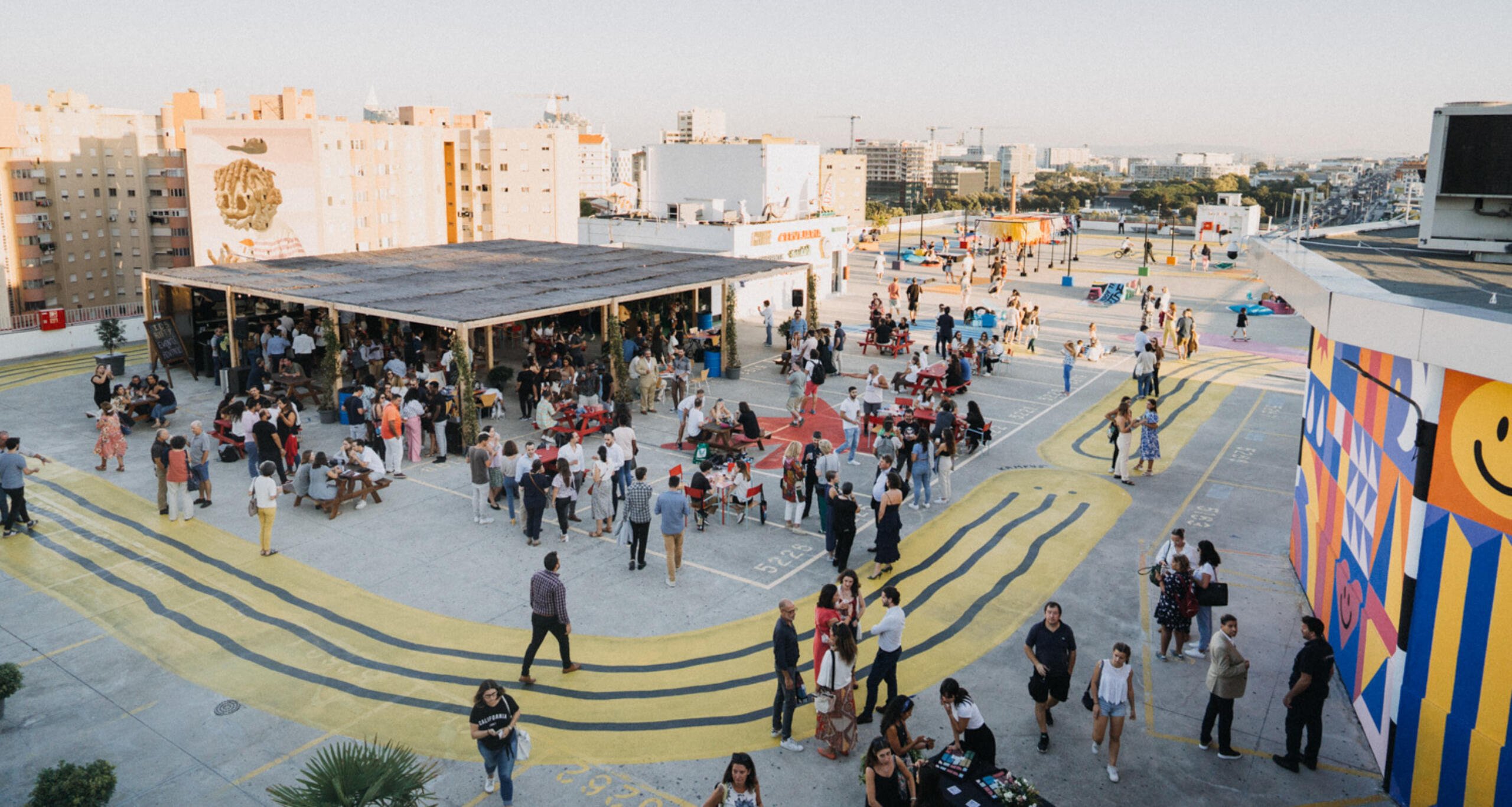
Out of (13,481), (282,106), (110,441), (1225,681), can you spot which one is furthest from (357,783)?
(282,106)

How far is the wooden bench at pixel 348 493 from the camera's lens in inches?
615

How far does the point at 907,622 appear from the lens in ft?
39.6

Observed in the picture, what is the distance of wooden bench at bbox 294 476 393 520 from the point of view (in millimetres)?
15633

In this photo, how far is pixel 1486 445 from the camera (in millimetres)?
7652

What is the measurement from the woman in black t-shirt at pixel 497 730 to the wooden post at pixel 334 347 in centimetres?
1489

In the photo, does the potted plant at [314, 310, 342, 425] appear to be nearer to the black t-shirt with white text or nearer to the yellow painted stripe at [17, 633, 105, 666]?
the yellow painted stripe at [17, 633, 105, 666]

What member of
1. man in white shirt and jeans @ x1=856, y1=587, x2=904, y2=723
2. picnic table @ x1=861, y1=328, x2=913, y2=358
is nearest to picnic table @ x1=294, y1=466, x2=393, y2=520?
man in white shirt and jeans @ x1=856, y1=587, x2=904, y2=723

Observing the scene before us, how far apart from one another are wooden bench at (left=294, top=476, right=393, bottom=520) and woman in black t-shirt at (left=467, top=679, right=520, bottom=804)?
8601 millimetres

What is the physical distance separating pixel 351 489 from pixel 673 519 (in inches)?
261

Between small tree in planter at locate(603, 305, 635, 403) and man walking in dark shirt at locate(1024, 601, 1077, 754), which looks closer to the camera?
man walking in dark shirt at locate(1024, 601, 1077, 754)

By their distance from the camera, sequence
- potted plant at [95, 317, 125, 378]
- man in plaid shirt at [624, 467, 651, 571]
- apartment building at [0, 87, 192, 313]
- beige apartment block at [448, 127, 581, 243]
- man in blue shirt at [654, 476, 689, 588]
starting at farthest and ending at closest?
beige apartment block at [448, 127, 581, 243] → apartment building at [0, 87, 192, 313] → potted plant at [95, 317, 125, 378] → man in plaid shirt at [624, 467, 651, 571] → man in blue shirt at [654, 476, 689, 588]

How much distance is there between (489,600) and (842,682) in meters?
5.66

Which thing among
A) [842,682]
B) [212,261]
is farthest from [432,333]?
[842,682]

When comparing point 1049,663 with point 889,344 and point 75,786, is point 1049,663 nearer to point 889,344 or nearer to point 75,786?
point 75,786
